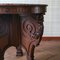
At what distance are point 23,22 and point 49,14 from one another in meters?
1.89

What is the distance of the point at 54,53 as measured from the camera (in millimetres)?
2898

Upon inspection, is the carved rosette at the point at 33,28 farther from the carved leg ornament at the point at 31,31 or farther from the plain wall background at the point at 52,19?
the plain wall background at the point at 52,19

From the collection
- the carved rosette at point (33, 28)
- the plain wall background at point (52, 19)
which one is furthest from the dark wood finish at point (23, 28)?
the plain wall background at point (52, 19)

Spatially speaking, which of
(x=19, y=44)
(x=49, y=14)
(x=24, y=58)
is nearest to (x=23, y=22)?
(x=19, y=44)

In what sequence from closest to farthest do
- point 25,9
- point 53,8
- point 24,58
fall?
point 25,9, point 24,58, point 53,8

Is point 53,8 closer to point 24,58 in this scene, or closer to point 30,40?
point 24,58

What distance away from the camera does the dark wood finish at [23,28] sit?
1872 mm

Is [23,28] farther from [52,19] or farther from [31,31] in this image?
[52,19]

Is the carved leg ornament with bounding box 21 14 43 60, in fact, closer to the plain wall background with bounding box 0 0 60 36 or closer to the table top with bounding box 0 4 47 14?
the table top with bounding box 0 4 47 14

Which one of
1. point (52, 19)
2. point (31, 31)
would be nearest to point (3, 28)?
point (31, 31)

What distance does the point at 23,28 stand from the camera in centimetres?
214

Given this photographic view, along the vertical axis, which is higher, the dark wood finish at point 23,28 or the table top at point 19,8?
the table top at point 19,8

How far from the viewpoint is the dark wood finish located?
1872 millimetres

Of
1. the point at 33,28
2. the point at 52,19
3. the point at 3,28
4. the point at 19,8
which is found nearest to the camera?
the point at 19,8
